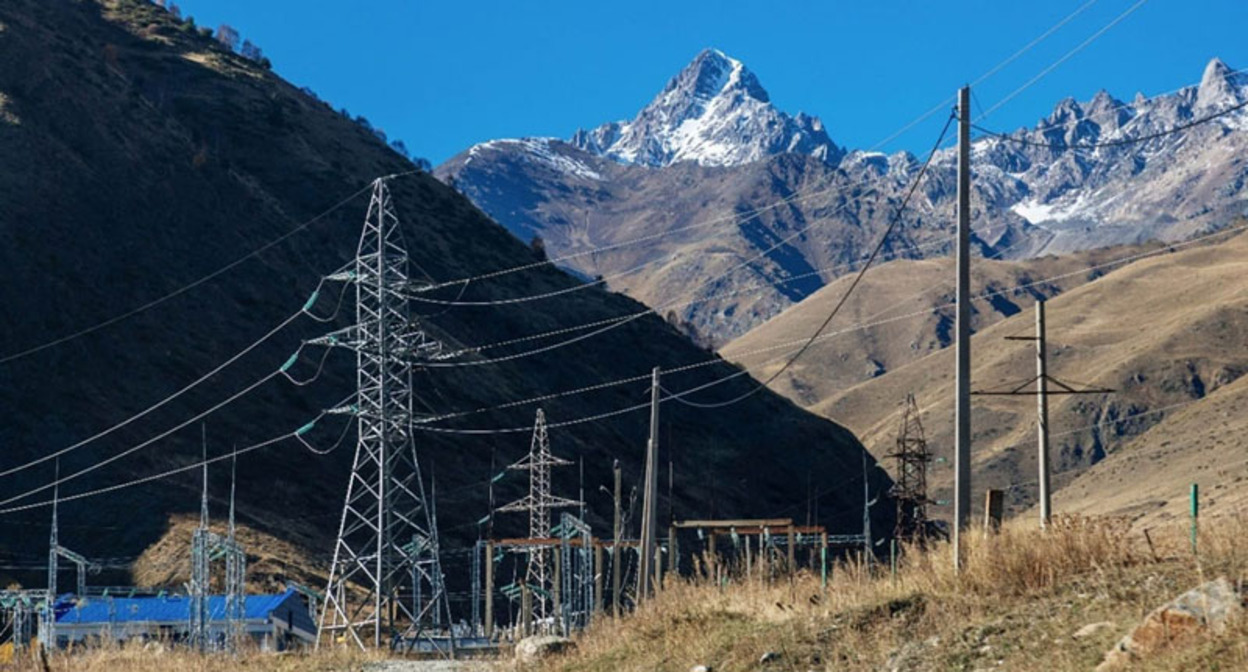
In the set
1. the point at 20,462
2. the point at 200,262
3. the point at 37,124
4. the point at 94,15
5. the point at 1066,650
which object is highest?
the point at 94,15

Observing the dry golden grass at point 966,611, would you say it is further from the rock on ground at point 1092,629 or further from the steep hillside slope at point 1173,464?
the steep hillside slope at point 1173,464

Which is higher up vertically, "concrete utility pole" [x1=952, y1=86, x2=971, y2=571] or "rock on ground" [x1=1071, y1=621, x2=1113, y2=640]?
"concrete utility pole" [x1=952, y1=86, x2=971, y2=571]

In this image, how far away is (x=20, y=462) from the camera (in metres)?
72.7

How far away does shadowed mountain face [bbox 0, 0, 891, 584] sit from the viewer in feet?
255

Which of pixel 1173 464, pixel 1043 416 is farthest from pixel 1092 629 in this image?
pixel 1173 464

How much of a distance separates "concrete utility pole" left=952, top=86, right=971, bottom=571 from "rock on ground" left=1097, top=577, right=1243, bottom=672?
5.46 metres

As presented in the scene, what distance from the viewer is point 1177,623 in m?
12.5

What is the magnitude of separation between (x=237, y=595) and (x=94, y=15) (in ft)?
395

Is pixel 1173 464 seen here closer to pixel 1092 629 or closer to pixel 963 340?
pixel 963 340

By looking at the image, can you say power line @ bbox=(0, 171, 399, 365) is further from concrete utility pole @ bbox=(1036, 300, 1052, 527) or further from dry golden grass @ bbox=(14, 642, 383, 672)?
dry golden grass @ bbox=(14, 642, 383, 672)

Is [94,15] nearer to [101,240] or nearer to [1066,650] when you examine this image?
[101,240]

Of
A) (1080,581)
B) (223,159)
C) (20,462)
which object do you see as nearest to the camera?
(1080,581)

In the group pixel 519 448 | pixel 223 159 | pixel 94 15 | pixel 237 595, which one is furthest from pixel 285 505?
pixel 94 15

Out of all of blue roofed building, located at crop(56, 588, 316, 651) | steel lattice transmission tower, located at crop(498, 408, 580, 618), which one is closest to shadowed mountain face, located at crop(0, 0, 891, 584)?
steel lattice transmission tower, located at crop(498, 408, 580, 618)
